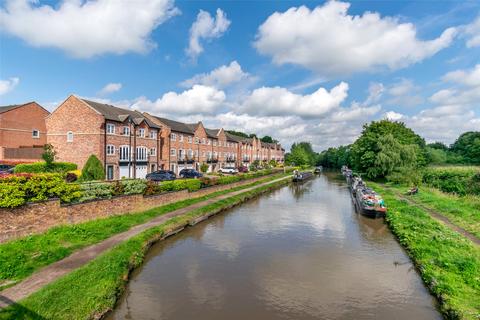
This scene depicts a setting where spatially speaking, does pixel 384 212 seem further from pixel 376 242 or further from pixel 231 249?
pixel 231 249

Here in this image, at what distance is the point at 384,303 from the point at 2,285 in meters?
13.2

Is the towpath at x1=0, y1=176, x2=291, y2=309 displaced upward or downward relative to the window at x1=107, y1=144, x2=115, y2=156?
downward

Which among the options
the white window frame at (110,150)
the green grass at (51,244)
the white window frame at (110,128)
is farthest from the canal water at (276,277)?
the white window frame at (110,128)

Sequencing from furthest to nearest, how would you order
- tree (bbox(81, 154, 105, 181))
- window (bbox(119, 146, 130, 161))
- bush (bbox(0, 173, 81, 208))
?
window (bbox(119, 146, 130, 161))
tree (bbox(81, 154, 105, 181))
bush (bbox(0, 173, 81, 208))

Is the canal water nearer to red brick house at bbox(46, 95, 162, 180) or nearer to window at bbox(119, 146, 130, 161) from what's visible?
red brick house at bbox(46, 95, 162, 180)

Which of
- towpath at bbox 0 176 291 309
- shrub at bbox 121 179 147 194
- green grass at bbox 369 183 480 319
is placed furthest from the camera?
shrub at bbox 121 179 147 194

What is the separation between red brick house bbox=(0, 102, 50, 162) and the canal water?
33367 mm

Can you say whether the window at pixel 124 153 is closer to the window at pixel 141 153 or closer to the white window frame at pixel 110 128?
the window at pixel 141 153

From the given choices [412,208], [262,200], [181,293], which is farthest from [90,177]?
[412,208]

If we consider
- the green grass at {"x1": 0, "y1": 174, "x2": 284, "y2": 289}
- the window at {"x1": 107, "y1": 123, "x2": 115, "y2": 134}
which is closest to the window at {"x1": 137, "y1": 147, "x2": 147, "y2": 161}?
the window at {"x1": 107, "y1": 123, "x2": 115, "y2": 134}

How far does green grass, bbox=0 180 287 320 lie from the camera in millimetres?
8102

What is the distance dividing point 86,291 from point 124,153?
2996 cm

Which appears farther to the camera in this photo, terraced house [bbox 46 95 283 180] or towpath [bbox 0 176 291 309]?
terraced house [bbox 46 95 283 180]

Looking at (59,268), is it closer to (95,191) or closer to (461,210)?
(95,191)
